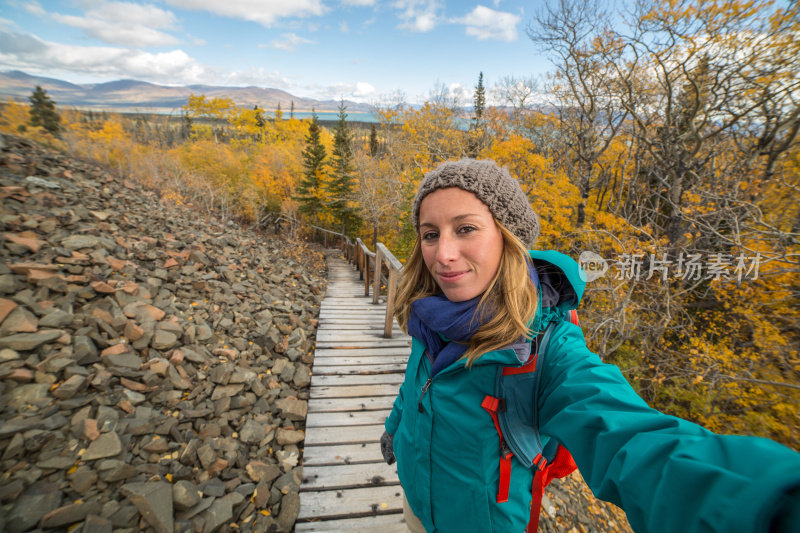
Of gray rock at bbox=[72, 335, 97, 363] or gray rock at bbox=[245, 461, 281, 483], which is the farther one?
gray rock at bbox=[72, 335, 97, 363]

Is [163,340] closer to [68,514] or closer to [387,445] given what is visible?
[68,514]

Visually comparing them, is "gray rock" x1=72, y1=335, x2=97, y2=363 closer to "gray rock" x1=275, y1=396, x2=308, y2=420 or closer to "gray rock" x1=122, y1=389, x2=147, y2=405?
"gray rock" x1=122, y1=389, x2=147, y2=405

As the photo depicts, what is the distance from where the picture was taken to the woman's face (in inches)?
45.6

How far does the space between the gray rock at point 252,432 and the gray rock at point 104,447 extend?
0.85 meters

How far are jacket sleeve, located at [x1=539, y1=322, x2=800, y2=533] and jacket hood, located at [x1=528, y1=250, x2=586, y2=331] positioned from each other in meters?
0.10

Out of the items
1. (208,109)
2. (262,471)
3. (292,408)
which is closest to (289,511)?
(262,471)

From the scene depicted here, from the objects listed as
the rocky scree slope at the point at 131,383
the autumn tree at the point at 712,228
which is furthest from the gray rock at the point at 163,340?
the autumn tree at the point at 712,228

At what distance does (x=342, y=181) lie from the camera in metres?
21.0

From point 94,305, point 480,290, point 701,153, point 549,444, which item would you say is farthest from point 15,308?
point 701,153

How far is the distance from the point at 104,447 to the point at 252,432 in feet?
3.31

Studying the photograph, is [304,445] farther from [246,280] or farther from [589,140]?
[589,140]

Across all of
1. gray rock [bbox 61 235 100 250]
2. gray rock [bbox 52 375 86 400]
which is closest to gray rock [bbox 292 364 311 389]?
gray rock [bbox 52 375 86 400]

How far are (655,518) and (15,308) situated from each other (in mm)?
4585

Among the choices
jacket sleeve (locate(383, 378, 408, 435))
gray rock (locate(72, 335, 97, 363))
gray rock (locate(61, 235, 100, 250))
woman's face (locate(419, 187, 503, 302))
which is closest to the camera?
woman's face (locate(419, 187, 503, 302))
